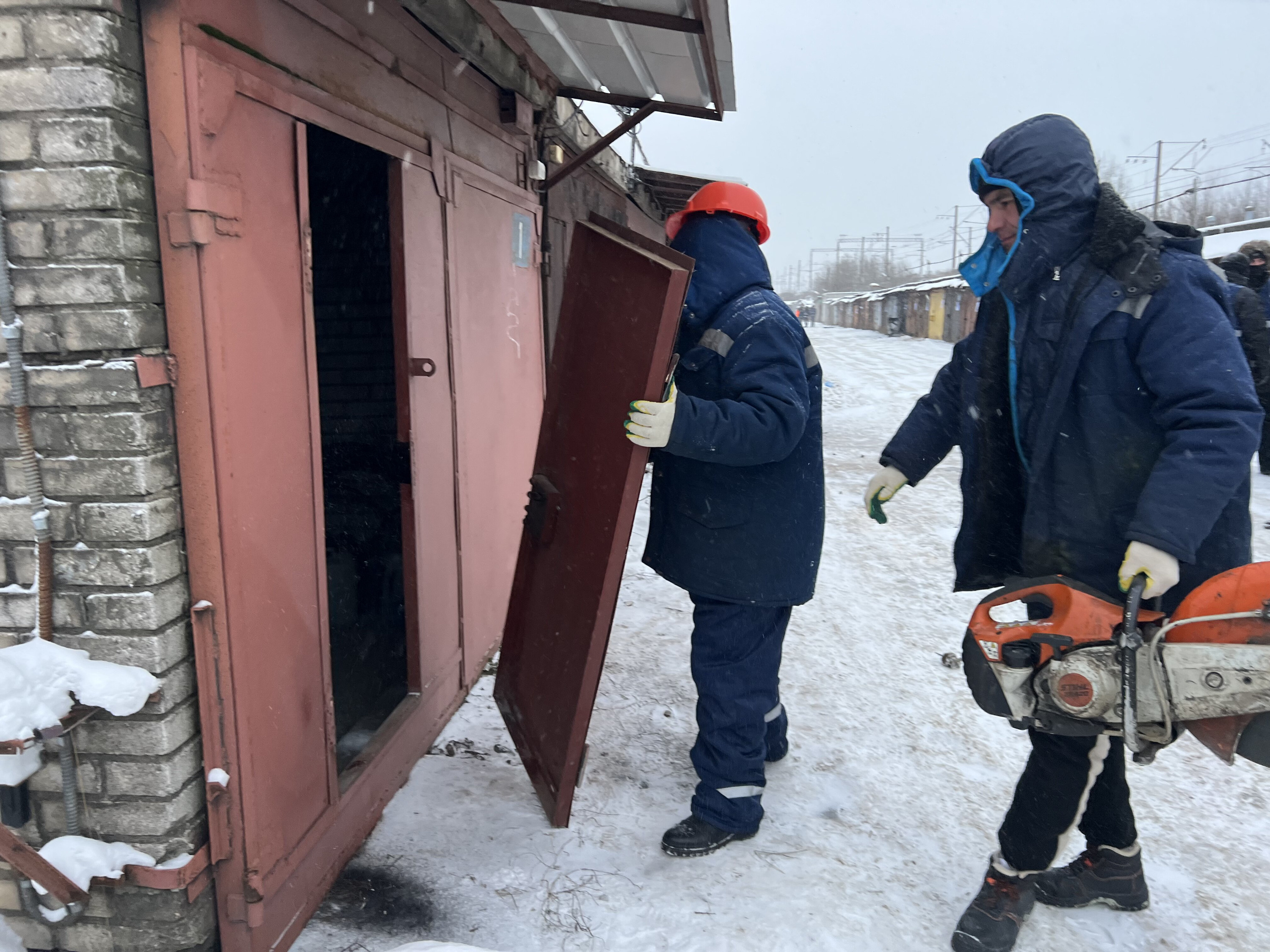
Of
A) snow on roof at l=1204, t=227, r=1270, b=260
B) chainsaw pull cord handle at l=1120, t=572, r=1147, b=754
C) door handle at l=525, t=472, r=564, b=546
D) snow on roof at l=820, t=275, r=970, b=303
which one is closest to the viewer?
chainsaw pull cord handle at l=1120, t=572, r=1147, b=754

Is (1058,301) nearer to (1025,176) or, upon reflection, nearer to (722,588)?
(1025,176)

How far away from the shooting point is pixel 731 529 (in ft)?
8.38

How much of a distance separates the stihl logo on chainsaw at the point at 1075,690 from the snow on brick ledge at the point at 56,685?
2014 mm

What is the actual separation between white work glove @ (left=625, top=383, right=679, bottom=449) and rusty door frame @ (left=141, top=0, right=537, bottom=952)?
99cm

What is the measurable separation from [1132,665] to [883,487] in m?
1.00

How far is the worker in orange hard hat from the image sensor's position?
2.54 metres

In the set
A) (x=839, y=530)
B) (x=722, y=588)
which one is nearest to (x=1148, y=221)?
(x=722, y=588)

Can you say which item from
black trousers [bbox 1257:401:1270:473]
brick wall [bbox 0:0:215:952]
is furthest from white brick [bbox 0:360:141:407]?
black trousers [bbox 1257:401:1270:473]

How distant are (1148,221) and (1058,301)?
0.29 m

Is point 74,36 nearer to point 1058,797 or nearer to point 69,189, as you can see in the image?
point 69,189

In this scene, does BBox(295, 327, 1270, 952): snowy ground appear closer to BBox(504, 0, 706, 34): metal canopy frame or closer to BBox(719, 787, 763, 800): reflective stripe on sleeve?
BBox(719, 787, 763, 800): reflective stripe on sleeve

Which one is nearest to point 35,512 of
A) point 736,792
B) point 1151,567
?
point 736,792

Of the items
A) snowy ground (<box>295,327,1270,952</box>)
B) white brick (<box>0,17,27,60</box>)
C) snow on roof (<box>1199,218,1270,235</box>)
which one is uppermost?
snow on roof (<box>1199,218,1270,235</box>)

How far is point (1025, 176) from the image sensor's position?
2.10 metres
